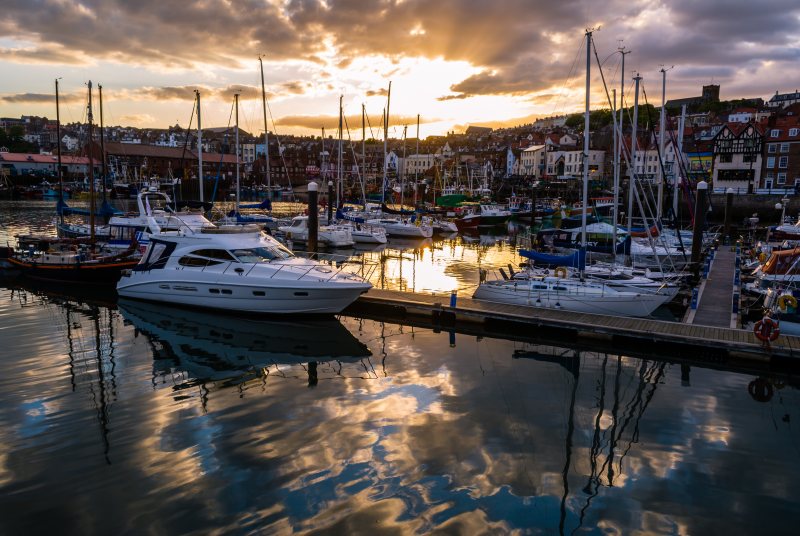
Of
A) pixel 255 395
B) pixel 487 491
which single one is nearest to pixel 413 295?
pixel 255 395

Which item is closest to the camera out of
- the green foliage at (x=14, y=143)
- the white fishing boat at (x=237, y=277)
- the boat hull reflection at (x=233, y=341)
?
the boat hull reflection at (x=233, y=341)

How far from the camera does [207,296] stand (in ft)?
63.1

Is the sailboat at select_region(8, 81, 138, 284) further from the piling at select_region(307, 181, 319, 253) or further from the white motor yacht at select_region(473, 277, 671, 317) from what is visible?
the white motor yacht at select_region(473, 277, 671, 317)

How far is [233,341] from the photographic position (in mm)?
16953

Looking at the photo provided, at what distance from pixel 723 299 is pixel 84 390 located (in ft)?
70.1

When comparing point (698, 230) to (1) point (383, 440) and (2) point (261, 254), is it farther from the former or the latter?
(1) point (383, 440)

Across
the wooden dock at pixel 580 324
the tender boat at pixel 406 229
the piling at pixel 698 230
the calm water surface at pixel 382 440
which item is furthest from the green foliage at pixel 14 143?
the piling at pixel 698 230

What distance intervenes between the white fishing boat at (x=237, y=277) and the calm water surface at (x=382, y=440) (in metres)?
2.00

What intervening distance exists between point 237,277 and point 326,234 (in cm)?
2204

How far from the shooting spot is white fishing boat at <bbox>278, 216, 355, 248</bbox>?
40375 mm

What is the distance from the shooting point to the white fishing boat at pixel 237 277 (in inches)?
719

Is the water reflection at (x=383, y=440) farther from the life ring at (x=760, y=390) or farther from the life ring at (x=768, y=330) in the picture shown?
the life ring at (x=768, y=330)

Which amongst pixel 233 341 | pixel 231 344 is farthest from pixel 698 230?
pixel 231 344

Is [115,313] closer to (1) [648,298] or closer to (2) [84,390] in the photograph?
(2) [84,390]
